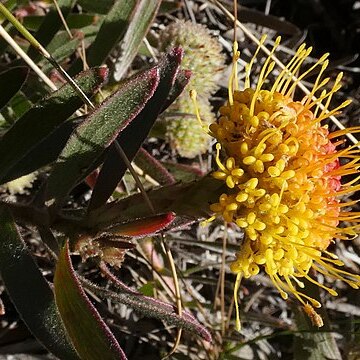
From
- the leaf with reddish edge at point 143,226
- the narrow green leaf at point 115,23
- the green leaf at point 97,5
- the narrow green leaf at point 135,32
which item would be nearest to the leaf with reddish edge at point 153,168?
the narrow green leaf at point 135,32

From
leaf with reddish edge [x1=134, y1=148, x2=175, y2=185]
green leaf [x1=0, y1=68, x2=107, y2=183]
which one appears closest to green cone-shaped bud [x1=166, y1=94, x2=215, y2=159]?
leaf with reddish edge [x1=134, y1=148, x2=175, y2=185]

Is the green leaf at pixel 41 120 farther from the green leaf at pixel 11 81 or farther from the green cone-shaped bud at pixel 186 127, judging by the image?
the green cone-shaped bud at pixel 186 127

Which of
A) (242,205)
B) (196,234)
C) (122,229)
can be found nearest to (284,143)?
(242,205)

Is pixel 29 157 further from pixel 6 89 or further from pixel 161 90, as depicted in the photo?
pixel 161 90

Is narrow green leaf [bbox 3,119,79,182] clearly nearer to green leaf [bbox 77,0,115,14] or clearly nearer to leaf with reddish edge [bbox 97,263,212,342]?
leaf with reddish edge [bbox 97,263,212,342]

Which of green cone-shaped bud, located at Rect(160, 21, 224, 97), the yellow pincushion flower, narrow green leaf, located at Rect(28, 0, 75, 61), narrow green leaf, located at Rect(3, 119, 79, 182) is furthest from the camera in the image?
green cone-shaped bud, located at Rect(160, 21, 224, 97)

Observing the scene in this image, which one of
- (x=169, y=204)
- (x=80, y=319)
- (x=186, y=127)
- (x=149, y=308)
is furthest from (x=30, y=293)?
(x=186, y=127)

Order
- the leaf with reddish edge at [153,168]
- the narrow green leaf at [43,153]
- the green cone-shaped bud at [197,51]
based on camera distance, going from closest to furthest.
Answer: the narrow green leaf at [43,153], the leaf with reddish edge at [153,168], the green cone-shaped bud at [197,51]
